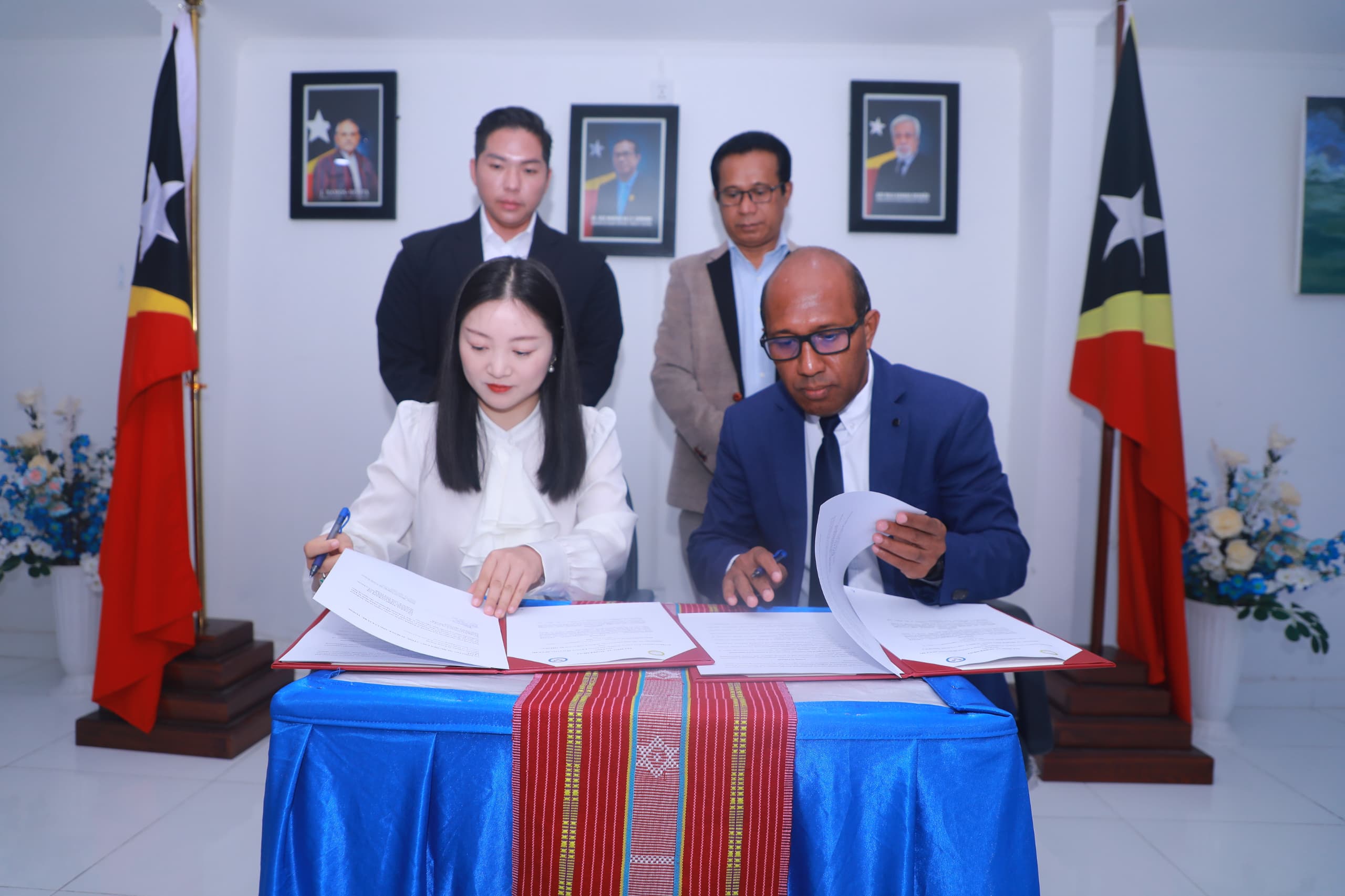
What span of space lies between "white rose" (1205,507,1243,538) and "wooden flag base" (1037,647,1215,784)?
1.79 feet

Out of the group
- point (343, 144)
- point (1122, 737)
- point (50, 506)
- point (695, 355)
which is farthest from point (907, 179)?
point (50, 506)

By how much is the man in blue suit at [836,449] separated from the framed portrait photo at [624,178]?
1780 mm

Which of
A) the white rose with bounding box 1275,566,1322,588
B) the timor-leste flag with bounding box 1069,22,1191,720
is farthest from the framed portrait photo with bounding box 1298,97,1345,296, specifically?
the white rose with bounding box 1275,566,1322,588

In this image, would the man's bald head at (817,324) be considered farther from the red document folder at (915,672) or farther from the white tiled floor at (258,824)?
the white tiled floor at (258,824)

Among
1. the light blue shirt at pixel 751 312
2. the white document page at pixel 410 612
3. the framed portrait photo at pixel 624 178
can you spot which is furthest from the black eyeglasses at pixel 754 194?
the white document page at pixel 410 612

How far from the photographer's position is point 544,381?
5.91ft

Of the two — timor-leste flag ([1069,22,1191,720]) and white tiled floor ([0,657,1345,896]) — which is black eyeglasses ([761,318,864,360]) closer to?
white tiled floor ([0,657,1345,896])

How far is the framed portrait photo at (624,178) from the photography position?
3404 millimetres

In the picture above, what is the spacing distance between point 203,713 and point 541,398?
5.92ft

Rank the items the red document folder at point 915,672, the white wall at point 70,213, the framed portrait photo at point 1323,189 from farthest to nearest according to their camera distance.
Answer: the white wall at point 70,213 < the framed portrait photo at point 1323,189 < the red document folder at point 915,672

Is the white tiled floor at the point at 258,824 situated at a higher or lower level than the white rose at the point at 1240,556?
lower

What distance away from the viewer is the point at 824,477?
170 centimetres

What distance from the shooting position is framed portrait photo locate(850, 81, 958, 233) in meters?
3.38

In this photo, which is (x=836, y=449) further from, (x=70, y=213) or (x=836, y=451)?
(x=70, y=213)
